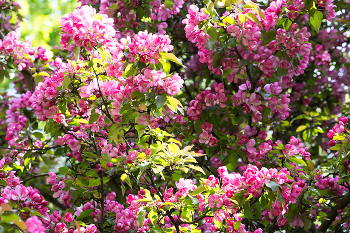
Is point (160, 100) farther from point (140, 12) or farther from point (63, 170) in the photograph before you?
point (140, 12)

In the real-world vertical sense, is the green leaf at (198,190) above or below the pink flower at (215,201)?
above

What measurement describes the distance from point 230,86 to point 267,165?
63.7 inches

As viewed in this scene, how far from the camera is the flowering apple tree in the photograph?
1744 millimetres

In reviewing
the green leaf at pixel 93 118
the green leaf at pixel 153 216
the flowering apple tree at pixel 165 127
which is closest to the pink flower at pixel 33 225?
the flowering apple tree at pixel 165 127

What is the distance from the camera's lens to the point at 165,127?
280 centimetres

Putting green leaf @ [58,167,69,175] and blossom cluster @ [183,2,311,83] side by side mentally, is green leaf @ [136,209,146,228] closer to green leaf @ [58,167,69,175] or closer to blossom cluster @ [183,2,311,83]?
green leaf @ [58,167,69,175]

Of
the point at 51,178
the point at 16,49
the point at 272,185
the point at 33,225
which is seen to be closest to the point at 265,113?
the point at 272,185

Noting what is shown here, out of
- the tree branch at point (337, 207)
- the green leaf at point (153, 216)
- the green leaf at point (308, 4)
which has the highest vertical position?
the green leaf at point (308, 4)

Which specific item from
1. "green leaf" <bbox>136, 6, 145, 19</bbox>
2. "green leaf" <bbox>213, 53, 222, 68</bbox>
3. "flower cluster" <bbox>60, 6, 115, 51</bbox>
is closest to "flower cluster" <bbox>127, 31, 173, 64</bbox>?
"flower cluster" <bbox>60, 6, 115, 51</bbox>

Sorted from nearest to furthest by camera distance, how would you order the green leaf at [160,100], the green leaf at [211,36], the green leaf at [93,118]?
the green leaf at [160,100] → the green leaf at [93,118] → the green leaf at [211,36]

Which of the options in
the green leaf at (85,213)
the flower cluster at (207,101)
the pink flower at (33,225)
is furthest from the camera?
the flower cluster at (207,101)

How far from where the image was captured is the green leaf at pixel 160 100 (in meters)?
1.62

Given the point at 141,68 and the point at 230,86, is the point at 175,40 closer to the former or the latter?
the point at 230,86

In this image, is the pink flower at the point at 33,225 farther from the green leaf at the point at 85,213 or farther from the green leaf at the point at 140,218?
the green leaf at the point at 85,213
